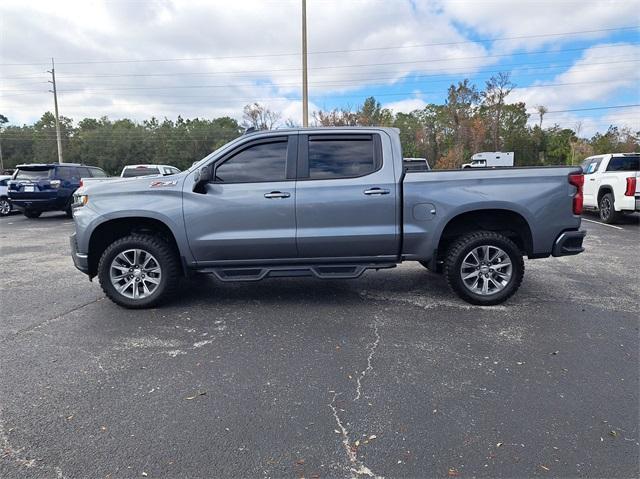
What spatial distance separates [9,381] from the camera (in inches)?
128

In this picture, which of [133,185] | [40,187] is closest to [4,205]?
[40,187]

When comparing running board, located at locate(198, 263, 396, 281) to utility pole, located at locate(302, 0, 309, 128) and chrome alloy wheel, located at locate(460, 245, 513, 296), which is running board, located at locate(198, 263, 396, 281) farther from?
utility pole, located at locate(302, 0, 309, 128)

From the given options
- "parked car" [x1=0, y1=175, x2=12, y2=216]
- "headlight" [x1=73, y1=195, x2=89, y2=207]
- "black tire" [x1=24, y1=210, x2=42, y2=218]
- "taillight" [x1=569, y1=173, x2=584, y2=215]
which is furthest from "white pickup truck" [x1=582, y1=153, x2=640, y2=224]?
"parked car" [x1=0, y1=175, x2=12, y2=216]

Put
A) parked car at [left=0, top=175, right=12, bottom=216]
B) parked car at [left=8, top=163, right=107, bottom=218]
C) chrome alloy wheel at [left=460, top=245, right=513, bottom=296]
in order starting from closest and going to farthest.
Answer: chrome alloy wheel at [left=460, top=245, right=513, bottom=296]
parked car at [left=8, top=163, right=107, bottom=218]
parked car at [left=0, top=175, right=12, bottom=216]

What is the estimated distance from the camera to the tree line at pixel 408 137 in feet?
171

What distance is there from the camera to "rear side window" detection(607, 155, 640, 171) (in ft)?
37.2

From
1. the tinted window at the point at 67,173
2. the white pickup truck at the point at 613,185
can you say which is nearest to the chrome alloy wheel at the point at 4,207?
the tinted window at the point at 67,173

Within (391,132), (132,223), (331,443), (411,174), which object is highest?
(391,132)

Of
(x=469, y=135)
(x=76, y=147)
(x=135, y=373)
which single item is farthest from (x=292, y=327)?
(x=76, y=147)

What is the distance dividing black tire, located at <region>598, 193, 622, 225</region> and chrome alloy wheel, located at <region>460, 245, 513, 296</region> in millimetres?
8661

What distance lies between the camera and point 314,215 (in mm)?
4633

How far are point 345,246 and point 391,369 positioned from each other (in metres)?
1.66

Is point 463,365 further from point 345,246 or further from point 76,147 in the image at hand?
point 76,147

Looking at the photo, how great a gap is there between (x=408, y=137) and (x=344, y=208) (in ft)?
198
